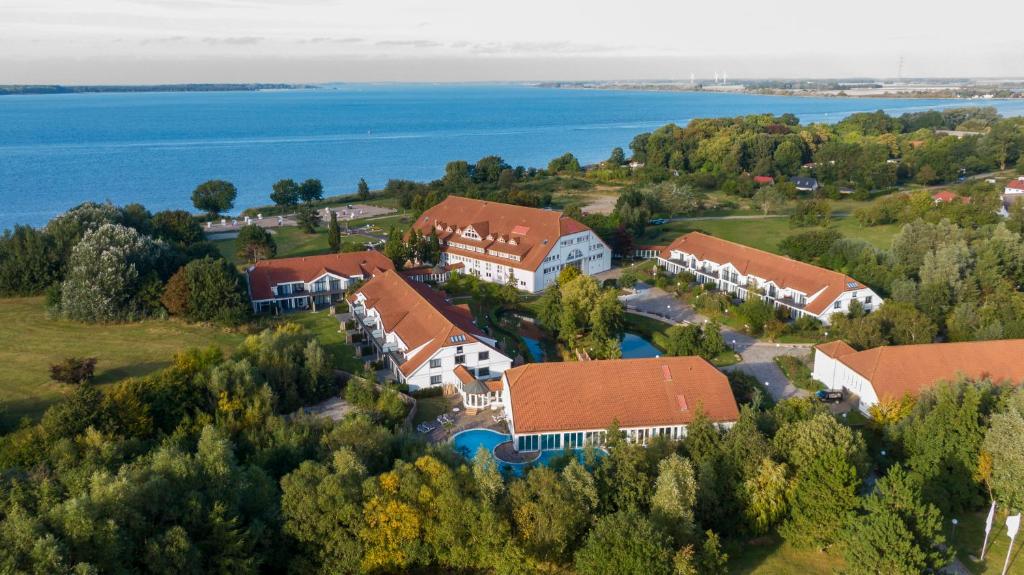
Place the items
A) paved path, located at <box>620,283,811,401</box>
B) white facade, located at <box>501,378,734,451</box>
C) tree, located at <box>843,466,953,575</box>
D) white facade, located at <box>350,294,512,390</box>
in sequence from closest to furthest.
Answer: tree, located at <box>843,466,953,575</box> → white facade, located at <box>501,378,734,451</box> → white facade, located at <box>350,294,512,390</box> → paved path, located at <box>620,283,811,401</box>

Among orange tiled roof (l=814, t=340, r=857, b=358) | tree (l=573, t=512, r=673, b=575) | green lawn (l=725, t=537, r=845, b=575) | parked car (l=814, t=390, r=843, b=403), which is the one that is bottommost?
green lawn (l=725, t=537, r=845, b=575)

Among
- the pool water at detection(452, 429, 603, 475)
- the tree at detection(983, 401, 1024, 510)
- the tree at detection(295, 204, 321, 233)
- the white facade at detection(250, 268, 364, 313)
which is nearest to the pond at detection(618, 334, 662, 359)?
the pool water at detection(452, 429, 603, 475)

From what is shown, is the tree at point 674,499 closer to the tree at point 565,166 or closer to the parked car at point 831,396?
the parked car at point 831,396

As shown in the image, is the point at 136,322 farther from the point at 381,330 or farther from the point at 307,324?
the point at 381,330

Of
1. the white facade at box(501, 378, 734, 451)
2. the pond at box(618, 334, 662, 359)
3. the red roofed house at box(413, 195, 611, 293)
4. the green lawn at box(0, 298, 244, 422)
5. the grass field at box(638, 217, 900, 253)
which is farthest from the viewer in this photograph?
the grass field at box(638, 217, 900, 253)

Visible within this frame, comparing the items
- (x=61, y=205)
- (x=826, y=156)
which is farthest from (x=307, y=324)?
(x=826, y=156)

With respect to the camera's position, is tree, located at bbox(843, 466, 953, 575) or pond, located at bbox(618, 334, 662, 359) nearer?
tree, located at bbox(843, 466, 953, 575)

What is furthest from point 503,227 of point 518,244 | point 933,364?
point 933,364

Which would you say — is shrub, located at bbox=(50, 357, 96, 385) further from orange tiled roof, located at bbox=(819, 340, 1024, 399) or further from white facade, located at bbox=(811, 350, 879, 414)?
orange tiled roof, located at bbox=(819, 340, 1024, 399)
